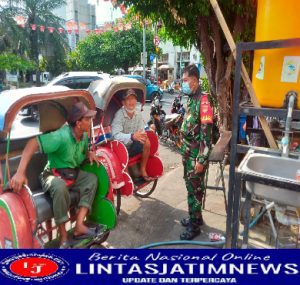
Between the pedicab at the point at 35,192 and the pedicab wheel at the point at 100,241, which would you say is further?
the pedicab wheel at the point at 100,241

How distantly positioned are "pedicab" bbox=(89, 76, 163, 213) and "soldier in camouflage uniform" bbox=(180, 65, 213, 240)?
75 cm

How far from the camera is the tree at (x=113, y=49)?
85.8 feet

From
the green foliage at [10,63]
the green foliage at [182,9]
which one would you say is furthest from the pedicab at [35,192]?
the green foliage at [10,63]

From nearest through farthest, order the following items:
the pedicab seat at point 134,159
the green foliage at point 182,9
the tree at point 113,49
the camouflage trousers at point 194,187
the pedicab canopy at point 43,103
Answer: the pedicab canopy at point 43,103 < the camouflage trousers at point 194,187 < the green foliage at point 182,9 < the pedicab seat at point 134,159 < the tree at point 113,49

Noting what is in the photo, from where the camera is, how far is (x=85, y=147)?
11.1 feet

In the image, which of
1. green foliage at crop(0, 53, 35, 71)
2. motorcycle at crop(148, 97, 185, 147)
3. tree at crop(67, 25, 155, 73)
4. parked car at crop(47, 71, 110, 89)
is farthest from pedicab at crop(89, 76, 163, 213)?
tree at crop(67, 25, 155, 73)

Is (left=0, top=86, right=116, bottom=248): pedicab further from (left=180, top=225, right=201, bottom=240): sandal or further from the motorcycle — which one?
the motorcycle

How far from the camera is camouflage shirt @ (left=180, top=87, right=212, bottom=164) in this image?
3340 mm

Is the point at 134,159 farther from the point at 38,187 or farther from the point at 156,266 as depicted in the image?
the point at 156,266

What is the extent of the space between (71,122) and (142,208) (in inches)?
74.4

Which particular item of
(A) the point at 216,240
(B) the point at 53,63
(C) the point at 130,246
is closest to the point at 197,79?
(A) the point at 216,240

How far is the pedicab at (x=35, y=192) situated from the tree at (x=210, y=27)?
1789 mm

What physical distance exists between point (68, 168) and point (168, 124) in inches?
189

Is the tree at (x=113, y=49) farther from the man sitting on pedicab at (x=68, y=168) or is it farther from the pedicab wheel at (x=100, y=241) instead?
the pedicab wheel at (x=100, y=241)
